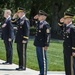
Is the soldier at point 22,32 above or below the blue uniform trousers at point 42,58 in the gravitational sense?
above

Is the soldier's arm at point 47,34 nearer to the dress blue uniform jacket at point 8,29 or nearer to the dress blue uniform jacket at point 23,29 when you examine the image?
the dress blue uniform jacket at point 23,29

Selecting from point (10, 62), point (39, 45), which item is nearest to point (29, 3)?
point (10, 62)

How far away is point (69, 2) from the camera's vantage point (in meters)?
36.5

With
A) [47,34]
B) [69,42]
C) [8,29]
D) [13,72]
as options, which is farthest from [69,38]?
[8,29]

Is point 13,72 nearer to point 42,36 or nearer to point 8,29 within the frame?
point 42,36

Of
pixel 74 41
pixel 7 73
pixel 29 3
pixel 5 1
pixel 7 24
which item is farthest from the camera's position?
pixel 5 1

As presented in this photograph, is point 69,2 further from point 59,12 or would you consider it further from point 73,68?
point 73,68

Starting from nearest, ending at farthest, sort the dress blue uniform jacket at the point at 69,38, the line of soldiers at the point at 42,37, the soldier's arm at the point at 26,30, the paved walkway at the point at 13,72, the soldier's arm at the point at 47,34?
1. the dress blue uniform jacket at the point at 69,38
2. the line of soldiers at the point at 42,37
3. the soldier's arm at the point at 47,34
4. the paved walkway at the point at 13,72
5. the soldier's arm at the point at 26,30

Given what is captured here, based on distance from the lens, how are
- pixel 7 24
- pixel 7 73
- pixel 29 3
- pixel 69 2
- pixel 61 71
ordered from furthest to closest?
pixel 29 3, pixel 69 2, pixel 7 24, pixel 61 71, pixel 7 73

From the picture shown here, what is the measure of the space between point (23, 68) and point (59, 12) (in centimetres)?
2824

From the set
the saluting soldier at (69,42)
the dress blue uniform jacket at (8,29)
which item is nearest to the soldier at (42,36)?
the saluting soldier at (69,42)

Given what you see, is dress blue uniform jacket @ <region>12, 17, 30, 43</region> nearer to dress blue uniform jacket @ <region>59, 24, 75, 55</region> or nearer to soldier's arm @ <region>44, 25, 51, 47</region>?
soldier's arm @ <region>44, 25, 51, 47</region>

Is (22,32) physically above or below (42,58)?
above

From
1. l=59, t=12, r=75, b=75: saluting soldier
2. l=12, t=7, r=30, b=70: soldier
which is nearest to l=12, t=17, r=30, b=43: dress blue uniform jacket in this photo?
l=12, t=7, r=30, b=70: soldier
